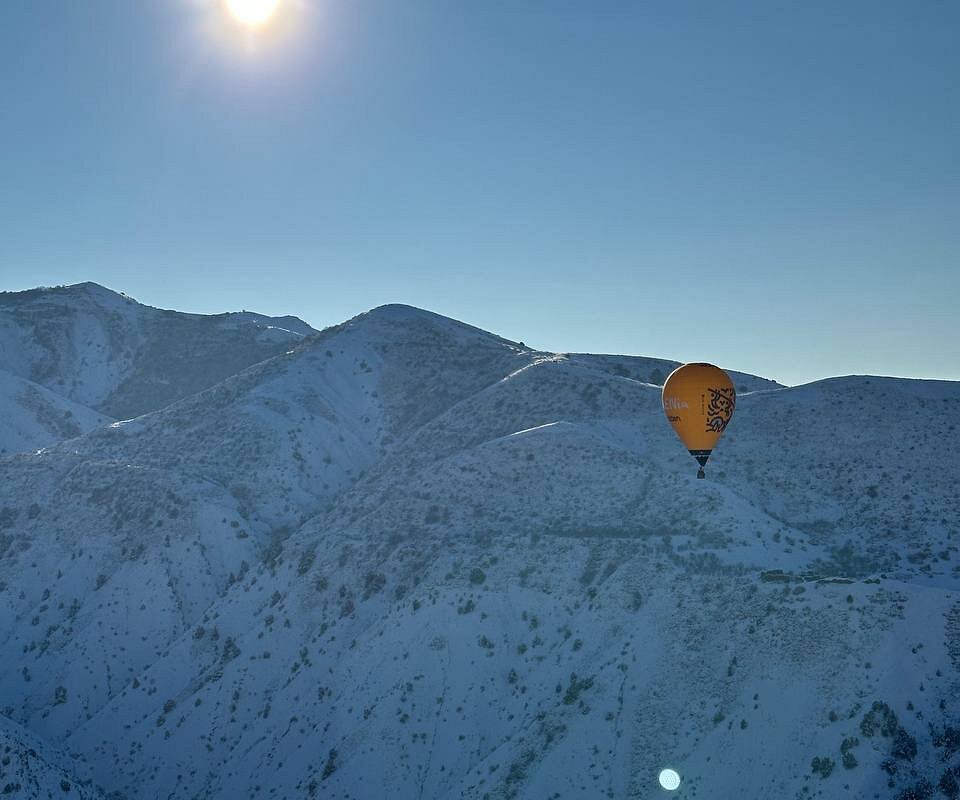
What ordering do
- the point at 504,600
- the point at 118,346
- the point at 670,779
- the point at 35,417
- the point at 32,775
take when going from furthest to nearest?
the point at 118,346 < the point at 35,417 < the point at 504,600 < the point at 32,775 < the point at 670,779

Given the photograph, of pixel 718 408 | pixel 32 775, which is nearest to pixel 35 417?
pixel 32 775

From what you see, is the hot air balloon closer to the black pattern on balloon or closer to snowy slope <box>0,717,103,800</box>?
the black pattern on balloon

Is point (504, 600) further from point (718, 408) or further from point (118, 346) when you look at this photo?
point (118, 346)

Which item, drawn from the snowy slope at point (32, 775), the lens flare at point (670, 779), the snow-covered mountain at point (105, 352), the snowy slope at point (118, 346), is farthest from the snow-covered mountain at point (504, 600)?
the snowy slope at point (118, 346)

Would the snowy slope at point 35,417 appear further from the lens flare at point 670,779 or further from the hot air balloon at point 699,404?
the lens flare at point 670,779

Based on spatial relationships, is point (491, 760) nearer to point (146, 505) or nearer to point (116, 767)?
point (116, 767)

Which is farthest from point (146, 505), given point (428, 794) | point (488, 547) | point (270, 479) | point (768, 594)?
point (768, 594)
